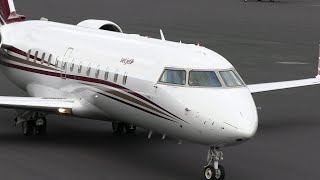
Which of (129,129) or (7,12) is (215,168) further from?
(7,12)

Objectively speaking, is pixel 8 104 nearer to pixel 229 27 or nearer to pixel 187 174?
pixel 187 174

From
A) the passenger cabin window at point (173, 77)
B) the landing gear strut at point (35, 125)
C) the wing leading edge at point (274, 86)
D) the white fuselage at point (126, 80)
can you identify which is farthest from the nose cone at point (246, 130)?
the landing gear strut at point (35, 125)

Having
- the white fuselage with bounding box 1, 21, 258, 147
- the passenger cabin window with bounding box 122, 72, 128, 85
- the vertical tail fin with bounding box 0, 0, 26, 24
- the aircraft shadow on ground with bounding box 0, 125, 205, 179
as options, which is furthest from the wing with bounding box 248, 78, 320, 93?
the vertical tail fin with bounding box 0, 0, 26, 24

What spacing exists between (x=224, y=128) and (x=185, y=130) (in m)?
1.23

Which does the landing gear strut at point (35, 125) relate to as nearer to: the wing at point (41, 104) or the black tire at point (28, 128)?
the black tire at point (28, 128)

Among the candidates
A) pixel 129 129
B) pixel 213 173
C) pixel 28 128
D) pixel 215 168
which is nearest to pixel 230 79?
pixel 215 168

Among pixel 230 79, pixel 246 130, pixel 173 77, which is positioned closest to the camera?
pixel 246 130

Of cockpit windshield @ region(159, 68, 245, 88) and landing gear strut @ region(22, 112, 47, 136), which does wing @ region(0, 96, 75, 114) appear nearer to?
landing gear strut @ region(22, 112, 47, 136)

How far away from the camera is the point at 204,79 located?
17859 mm

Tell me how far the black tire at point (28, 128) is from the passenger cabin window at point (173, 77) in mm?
5929

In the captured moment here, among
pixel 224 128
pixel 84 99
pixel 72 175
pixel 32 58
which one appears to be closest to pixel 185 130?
pixel 224 128

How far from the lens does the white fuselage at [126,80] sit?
1709 cm

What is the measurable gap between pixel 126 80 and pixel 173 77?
1.85 metres

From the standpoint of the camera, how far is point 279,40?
52.2 m
